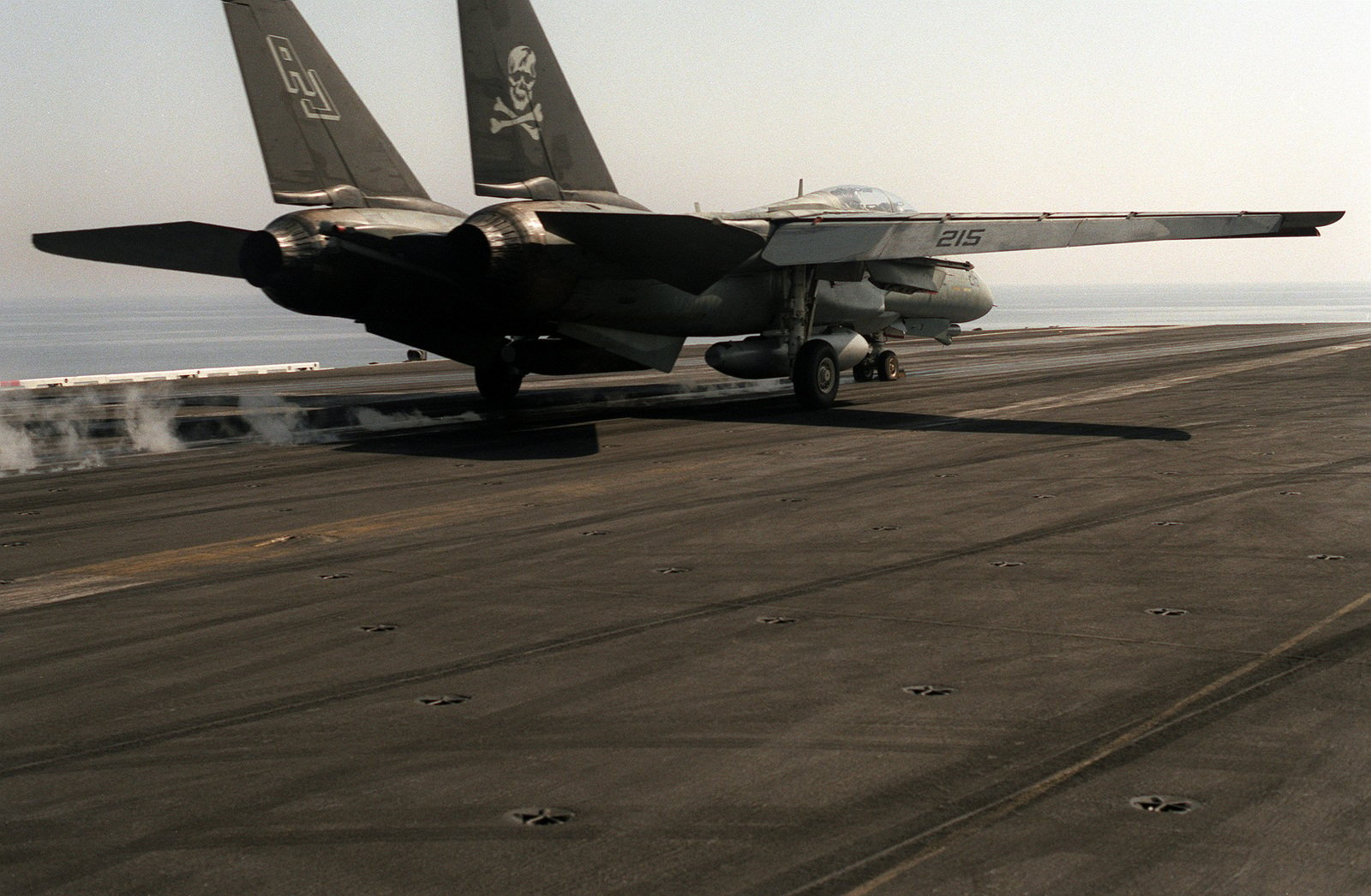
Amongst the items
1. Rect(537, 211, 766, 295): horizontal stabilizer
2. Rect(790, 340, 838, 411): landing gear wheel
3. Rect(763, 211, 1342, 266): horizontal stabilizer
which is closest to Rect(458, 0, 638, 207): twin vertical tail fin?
Rect(537, 211, 766, 295): horizontal stabilizer

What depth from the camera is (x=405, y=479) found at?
15055mm

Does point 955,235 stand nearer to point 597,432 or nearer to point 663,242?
point 663,242

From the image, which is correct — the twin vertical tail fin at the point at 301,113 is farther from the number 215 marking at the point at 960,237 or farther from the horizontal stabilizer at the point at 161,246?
the number 215 marking at the point at 960,237

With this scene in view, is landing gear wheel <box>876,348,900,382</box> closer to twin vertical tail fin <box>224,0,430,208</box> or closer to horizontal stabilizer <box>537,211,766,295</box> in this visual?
horizontal stabilizer <box>537,211,766,295</box>

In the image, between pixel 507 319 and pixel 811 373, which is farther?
pixel 811 373

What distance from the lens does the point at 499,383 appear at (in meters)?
24.6

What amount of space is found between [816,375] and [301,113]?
9.93 m

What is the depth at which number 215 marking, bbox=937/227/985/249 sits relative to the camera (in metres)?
20.5

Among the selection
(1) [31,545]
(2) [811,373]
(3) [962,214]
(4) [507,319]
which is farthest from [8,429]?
(3) [962,214]

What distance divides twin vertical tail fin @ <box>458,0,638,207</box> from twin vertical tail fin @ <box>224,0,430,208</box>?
178 cm

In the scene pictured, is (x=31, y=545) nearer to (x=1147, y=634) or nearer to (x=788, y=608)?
(x=788, y=608)

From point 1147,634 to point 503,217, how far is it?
12.1 meters

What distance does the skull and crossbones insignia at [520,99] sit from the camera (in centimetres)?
2044

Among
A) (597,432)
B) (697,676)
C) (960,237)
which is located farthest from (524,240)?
(697,676)
